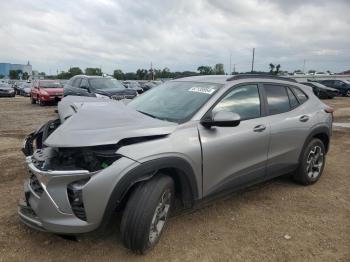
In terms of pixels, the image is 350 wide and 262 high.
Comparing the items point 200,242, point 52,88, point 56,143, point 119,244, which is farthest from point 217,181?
point 52,88

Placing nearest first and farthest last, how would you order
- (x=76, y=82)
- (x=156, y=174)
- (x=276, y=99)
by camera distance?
1. (x=156, y=174)
2. (x=276, y=99)
3. (x=76, y=82)

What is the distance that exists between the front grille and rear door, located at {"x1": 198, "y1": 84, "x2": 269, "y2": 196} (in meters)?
1.57

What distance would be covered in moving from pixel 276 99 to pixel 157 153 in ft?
7.50

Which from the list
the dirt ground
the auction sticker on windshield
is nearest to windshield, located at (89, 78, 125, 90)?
the dirt ground

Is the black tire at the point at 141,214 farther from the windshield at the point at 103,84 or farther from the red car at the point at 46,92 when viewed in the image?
the red car at the point at 46,92

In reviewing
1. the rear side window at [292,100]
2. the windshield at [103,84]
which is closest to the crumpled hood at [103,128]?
the rear side window at [292,100]

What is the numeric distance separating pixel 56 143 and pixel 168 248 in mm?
1468

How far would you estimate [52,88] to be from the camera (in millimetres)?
21578

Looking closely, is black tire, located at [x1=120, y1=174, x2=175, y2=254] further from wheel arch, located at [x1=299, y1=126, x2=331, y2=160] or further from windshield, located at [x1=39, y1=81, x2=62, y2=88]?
windshield, located at [x1=39, y1=81, x2=62, y2=88]

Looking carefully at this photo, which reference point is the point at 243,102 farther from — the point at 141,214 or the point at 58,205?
the point at 58,205

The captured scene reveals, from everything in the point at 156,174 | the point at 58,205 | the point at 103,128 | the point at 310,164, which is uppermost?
the point at 103,128

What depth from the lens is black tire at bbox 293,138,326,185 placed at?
5173 millimetres

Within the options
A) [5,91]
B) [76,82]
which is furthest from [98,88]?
[5,91]

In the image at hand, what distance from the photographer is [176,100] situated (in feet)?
13.8
